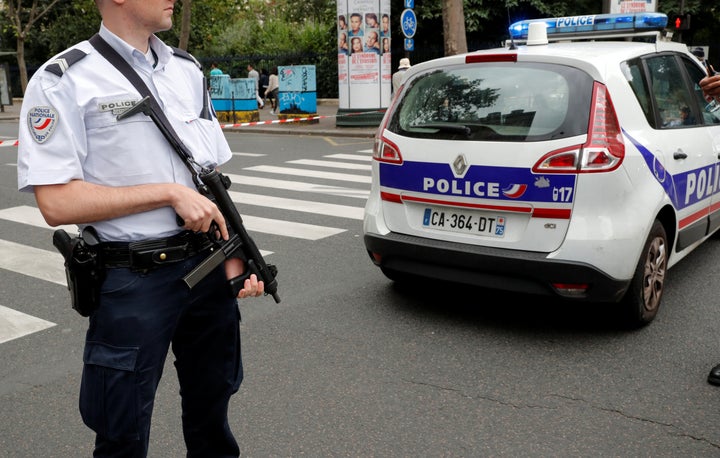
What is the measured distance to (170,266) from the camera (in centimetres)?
217

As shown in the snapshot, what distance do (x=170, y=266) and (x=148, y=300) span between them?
0.11 metres

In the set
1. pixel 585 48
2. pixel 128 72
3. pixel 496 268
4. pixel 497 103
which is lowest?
pixel 496 268

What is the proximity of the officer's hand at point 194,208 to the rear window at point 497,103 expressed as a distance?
249 cm

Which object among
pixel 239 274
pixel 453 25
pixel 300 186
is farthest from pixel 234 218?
pixel 453 25

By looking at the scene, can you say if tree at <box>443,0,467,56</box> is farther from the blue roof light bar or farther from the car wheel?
the car wheel

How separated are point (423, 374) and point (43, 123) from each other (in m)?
2.43

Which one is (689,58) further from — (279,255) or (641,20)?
(279,255)

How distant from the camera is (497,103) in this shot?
171 inches

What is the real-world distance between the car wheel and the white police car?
11 mm

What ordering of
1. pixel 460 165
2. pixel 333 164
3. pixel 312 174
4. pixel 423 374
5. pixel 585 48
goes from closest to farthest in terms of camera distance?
pixel 423 374 < pixel 460 165 < pixel 585 48 < pixel 312 174 < pixel 333 164

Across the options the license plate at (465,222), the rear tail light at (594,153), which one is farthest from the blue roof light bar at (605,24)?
the license plate at (465,222)

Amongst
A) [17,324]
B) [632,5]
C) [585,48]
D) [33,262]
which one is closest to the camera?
[585,48]

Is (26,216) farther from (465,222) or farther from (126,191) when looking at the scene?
(126,191)

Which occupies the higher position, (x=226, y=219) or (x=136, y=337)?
(x=226, y=219)
